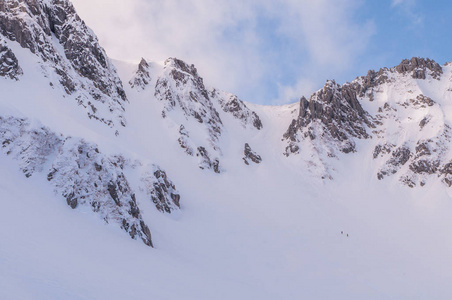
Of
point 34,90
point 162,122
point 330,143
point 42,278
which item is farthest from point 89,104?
point 330,143

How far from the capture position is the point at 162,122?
2635 inches

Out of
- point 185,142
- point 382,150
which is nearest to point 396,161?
point 382,150

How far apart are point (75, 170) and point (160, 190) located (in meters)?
13.8

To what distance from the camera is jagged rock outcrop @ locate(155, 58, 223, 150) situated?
73.9m

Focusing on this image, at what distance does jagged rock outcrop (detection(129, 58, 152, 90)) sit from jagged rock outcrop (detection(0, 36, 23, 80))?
123ft

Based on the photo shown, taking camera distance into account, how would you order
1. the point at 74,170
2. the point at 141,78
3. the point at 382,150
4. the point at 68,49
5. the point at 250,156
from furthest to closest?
the point at 141,78
the point at 382,150
the point at 250,156
the point at 68,49
the point at 74,170

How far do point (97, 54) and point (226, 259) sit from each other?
2179 inches

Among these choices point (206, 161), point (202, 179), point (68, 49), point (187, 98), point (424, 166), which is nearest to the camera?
point (202, 179)

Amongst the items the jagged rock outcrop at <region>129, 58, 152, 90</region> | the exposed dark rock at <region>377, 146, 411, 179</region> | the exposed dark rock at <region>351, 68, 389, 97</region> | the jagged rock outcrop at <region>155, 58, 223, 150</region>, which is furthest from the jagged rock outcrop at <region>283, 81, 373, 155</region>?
the jagged rock outcrop at <region>129, 58, 152, 90</region>

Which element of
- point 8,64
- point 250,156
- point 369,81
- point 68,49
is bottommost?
point 8,64

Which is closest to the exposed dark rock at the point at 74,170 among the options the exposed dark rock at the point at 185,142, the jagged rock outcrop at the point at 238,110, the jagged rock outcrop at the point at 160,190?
the jagged rock outcrop at the point at 160,190

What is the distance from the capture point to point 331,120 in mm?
83750

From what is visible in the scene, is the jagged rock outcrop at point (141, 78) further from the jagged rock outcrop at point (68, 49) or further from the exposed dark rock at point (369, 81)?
the exposed dark rock at point (369, 81)

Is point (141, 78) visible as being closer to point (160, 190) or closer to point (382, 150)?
point (160, 190)
